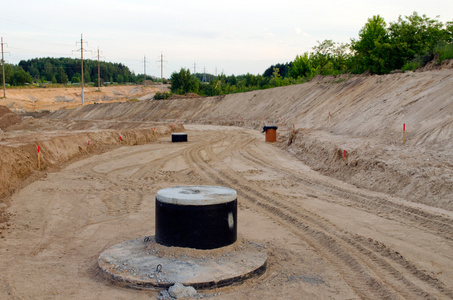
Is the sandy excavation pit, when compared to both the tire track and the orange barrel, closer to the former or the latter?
the tire track

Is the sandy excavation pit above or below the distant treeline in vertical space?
below

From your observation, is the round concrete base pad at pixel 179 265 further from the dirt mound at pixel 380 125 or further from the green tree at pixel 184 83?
the green tree at pixel 184 83

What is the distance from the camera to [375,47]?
103 feet

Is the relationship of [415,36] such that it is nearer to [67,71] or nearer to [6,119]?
[6,119]

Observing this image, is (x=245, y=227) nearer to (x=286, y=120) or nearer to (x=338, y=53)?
(x=286, y=120)

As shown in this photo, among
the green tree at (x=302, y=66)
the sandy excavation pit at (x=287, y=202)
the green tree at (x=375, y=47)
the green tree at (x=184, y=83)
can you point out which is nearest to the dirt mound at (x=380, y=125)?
the sandy excavation pit at (x=287, y=202)

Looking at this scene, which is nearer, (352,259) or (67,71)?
(352,259)

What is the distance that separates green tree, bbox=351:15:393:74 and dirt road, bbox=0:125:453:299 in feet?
68.8

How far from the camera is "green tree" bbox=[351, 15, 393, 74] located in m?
31.0

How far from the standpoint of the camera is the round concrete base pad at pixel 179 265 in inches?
203

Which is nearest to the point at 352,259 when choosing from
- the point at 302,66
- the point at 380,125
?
the point at 380,125

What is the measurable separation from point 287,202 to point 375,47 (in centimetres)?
2586

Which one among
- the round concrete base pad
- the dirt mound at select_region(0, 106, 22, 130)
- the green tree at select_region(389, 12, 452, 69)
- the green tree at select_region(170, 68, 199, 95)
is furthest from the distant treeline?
the round concrete base pad

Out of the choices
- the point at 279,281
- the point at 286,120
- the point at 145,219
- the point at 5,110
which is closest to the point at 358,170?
the point at 145,219
